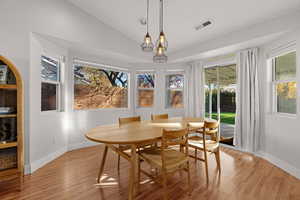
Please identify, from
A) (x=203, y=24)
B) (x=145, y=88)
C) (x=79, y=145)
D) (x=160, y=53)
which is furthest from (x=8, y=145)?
(x=203, y=24)

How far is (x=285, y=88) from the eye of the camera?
269 centimetres

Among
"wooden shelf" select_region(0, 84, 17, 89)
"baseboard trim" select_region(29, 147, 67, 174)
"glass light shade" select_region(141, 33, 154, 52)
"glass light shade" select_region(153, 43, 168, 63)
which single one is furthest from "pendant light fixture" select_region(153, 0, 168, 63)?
"baseboard trim" select_region(29, 147, 67, 174)

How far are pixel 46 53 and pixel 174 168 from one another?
117 inches

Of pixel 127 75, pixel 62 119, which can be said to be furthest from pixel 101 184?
pixel 127 75

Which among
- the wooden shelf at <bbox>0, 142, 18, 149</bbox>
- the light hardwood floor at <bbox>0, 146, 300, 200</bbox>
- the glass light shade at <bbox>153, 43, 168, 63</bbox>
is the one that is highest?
the glass light shade at <bbox>153, 43, 168, 63</bbox>

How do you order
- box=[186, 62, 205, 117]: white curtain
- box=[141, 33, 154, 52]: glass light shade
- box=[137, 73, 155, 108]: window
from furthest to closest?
box=[137, 73, 155, 108]: window < box=[186, 62, 205, 117]: white curtain < box=[141, 33, 154, 52]: glass light shade

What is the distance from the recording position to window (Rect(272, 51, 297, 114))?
2.53m

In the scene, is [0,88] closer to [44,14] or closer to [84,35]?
[44,14]

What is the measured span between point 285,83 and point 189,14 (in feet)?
7.30

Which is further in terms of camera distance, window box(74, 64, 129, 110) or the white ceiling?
window box(74, 64, 129, 110)

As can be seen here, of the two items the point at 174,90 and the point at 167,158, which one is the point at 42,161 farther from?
the point at 174,90

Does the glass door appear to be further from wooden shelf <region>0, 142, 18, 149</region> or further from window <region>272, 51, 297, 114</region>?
wooden shelf <region>0, 142, 18, 149</region>

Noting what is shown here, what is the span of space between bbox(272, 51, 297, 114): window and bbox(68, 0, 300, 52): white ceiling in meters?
0.84

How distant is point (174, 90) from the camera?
182 inches
